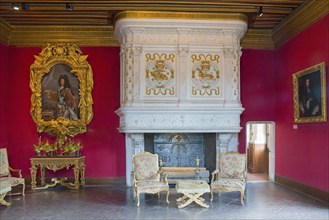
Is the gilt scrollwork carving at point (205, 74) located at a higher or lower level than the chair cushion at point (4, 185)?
higher

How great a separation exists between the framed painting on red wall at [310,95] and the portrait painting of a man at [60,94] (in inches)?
233

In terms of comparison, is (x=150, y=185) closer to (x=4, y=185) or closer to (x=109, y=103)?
(x=4, y=185)

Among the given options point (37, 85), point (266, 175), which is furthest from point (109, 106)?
point (266, 175)

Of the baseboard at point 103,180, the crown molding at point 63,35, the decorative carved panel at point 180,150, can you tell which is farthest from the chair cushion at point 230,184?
the crown molding at point 63,35

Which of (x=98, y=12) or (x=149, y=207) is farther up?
(x=98, y=12)

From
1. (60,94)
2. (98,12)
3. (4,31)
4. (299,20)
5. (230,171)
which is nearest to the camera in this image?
(230,171)

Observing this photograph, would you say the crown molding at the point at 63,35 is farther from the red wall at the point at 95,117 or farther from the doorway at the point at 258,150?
the doorway at the point at 258,150

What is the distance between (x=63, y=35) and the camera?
33.1 ft

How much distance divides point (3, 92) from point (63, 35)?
231 cm

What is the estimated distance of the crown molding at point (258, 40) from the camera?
10391 millimetres

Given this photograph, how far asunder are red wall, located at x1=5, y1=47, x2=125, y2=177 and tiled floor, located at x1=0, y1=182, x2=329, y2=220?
4.12 ft

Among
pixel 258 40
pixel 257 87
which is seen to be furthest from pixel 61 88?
pixel 258 40

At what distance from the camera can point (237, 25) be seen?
8938 mm

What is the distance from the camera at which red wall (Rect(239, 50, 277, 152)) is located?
34.1ft
